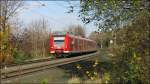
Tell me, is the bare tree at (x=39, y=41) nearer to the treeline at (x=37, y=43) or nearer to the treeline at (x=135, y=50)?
the treeline at (x=37, y=43)

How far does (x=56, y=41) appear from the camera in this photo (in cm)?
4853

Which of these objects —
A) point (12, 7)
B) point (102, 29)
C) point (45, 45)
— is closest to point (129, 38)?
point (102, 29)

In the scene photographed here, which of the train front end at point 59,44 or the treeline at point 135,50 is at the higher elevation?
the treeline at point 135,50

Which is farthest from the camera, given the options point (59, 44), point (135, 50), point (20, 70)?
point (59, 44)

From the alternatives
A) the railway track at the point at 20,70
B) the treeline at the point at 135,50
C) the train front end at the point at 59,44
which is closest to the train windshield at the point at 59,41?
the train front end at the point at 59,44

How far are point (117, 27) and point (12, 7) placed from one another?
38278 millimetres

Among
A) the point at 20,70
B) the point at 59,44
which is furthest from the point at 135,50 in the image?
the point at 59,44

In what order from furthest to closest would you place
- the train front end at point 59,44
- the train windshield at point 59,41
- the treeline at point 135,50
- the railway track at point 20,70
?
the train windshield at point 59,41
the train front end at point 59,44
the railway track at point 20,70
the treeline at point 135,50

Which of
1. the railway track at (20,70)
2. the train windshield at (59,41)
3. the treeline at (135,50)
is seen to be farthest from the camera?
the train windshield at (59,41)

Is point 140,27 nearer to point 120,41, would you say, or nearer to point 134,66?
point 134,66

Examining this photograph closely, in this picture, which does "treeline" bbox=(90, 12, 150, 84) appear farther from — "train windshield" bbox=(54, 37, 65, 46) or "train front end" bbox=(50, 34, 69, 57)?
"train windshield" bbox=(54, 37, 65, 46)

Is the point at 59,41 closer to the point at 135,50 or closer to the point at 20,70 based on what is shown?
the point at 20,70

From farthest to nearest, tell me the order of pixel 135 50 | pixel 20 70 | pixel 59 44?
pixel 59 44, pixel 20 70, pixel 135 50

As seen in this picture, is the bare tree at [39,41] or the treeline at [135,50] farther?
the bare tree at [39,41]
